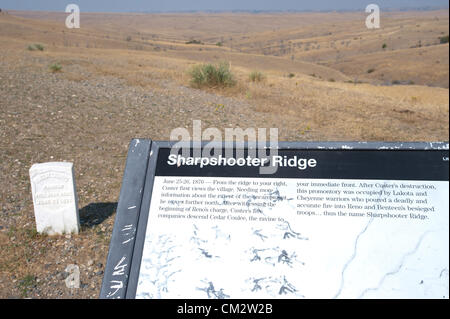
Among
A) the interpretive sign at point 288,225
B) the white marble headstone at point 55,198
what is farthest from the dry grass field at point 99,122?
the interpretive sign at point 288,225

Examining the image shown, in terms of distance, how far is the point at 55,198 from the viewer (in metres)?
3.83

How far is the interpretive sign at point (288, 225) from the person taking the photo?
1.96m

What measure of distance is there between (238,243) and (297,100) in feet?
29.4

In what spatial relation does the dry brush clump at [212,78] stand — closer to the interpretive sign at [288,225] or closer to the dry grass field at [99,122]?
the dry grass field at [99,122]

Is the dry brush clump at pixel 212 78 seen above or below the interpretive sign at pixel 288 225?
above

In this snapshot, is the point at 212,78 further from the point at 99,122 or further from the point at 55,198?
the point at 55,198

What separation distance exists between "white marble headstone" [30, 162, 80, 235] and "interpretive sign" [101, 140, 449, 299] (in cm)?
170

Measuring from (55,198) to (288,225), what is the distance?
2.58 m

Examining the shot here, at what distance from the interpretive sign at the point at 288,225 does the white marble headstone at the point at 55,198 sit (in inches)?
66.8

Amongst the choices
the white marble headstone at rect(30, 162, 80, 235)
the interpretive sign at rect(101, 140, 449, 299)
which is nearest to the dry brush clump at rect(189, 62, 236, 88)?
the white marble headstone at rect(30, 162, 80, 235)

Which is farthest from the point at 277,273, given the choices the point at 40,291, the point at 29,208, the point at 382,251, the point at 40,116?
the point at 40,116

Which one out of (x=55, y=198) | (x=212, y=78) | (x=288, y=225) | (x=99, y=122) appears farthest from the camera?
(x=212, y=78)

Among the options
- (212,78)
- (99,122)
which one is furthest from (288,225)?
(212,78)
